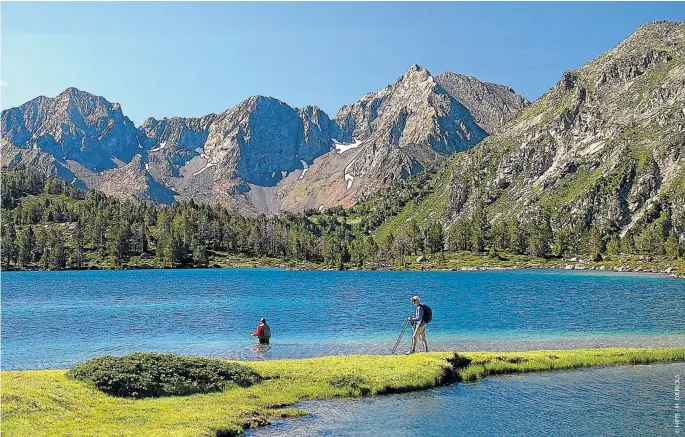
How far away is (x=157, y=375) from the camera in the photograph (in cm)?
3189

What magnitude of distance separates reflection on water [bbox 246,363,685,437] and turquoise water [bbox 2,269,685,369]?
16.8m

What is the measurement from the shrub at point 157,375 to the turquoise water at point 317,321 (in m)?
15.1

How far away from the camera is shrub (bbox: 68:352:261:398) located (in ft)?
101

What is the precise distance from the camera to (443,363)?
38656mm

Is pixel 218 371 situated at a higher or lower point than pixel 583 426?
higher

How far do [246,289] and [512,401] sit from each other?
120m

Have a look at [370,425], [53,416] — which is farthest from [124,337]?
[370,425]

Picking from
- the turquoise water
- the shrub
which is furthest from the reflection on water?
the turquoise water

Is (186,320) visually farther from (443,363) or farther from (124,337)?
(443,363)
